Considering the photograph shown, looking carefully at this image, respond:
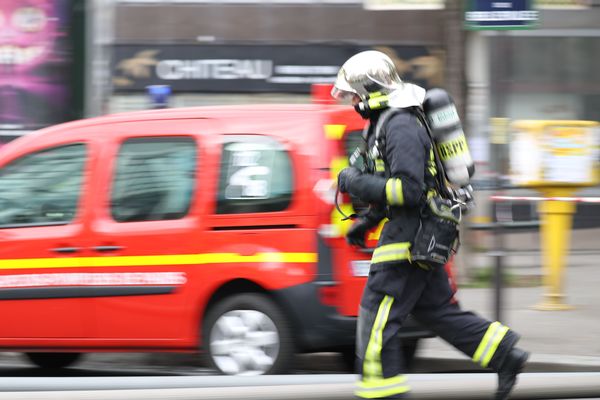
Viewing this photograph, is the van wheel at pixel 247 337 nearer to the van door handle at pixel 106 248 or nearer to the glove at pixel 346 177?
the van door handle at pixel 106 248

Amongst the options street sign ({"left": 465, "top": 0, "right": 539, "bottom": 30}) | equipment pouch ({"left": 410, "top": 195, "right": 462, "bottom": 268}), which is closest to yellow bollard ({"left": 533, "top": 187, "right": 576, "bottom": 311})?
street sign ({"left": 465, "top": 0, "right": 539, "bottom": 30})

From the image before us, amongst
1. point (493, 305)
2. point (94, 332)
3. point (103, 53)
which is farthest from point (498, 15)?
point (103, 53)

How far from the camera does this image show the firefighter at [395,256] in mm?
4852

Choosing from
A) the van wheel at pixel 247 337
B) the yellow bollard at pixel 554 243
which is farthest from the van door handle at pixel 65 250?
the yellow bollard at pixel 554 243

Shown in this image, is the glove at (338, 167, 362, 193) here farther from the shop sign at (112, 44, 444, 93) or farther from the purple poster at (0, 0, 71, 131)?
the purple poster at (0, 0, 71, 131)

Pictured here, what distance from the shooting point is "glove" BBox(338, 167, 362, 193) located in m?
4.99

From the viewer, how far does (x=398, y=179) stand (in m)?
4.82

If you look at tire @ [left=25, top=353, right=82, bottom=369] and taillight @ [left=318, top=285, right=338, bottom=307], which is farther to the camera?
tire @ [left=25, top=353, right=82, bottom=369]

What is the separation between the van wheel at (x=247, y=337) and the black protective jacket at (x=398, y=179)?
4.67ft

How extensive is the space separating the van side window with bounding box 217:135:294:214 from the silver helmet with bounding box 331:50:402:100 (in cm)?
131

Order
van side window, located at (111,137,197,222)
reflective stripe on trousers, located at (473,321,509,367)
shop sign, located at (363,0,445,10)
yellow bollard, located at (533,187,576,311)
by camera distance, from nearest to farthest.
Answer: reflective stripe on trousers, located at (473,321,509,367), van side window, located at (111,137,197,222), yellow bollard, located at (533,187,576,311), shop sign, located at (363,0,445,10)

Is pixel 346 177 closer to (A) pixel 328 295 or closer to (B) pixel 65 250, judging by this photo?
(A) pixel 328 295

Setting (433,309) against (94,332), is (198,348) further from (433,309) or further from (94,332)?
(433,309)

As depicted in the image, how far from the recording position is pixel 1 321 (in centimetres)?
670
